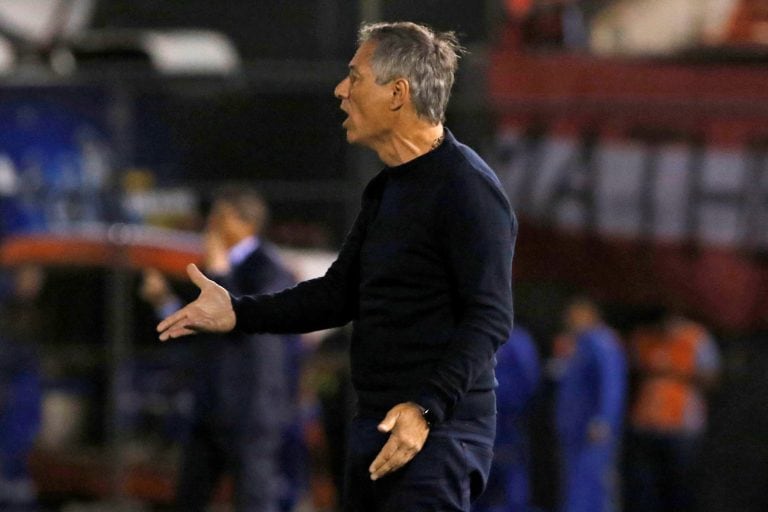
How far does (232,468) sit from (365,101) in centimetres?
462

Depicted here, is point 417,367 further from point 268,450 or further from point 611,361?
point 611,361

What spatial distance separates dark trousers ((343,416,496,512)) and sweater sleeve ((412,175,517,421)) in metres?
0.14

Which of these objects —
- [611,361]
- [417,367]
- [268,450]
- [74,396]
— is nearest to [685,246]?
[611,361]

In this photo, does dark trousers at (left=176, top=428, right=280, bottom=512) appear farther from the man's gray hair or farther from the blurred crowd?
the man's gray hair

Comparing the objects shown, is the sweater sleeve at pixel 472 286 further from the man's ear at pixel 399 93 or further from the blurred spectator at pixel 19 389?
the blurred spectator at pixel 19 389

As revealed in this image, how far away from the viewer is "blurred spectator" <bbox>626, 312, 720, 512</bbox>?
10.5 meters

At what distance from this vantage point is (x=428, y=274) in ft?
14.2

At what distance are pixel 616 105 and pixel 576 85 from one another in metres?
0.27

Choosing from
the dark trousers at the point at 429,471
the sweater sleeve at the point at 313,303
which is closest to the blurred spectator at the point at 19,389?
the sweater sleeve at the point at 313,303

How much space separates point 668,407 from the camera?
10.5 metres

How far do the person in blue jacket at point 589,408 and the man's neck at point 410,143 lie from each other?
20.3 ft

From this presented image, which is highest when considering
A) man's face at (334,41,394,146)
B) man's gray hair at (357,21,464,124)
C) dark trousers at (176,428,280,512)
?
man's gray hair at (357,21,464,124)

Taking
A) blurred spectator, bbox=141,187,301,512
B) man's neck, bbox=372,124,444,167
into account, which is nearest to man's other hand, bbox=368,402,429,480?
man's neck, bbox=372,124,444,167

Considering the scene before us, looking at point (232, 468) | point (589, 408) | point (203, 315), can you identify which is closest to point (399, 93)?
point (203, 315)
